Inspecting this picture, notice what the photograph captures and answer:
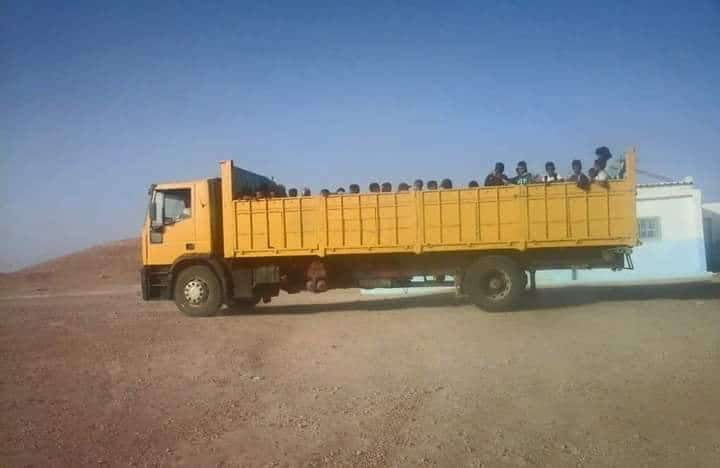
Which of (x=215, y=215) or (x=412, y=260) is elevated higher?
(x=215, y=215)

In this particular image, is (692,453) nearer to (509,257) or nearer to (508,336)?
(508,336)

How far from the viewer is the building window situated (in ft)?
63.0

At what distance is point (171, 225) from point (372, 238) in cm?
452

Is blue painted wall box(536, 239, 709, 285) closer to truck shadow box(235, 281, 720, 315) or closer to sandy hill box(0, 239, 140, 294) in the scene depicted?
truck shadow box(235, 281, 720, 315)

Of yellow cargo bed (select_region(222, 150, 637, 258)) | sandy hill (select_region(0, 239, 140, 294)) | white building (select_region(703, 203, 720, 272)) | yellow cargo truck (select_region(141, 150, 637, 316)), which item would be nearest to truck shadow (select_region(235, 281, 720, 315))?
yellow cargo truck (select_region(141, 150, 637, 316))

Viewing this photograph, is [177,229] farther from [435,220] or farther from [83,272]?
[83,272]

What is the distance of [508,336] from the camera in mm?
8273

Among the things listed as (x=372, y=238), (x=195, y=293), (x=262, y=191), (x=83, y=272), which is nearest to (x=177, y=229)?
(x=195, y=293)

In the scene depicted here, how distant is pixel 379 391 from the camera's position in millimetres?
5664

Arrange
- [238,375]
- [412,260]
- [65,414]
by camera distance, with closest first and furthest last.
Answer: [65,414] < [238,375] < [412,260]

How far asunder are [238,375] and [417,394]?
2.39m

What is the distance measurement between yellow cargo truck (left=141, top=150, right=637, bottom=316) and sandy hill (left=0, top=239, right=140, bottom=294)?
19.4m

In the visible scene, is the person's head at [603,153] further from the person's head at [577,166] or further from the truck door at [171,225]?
the truck door at [171,225]

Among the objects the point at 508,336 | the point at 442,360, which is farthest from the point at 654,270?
the point at 442,360
